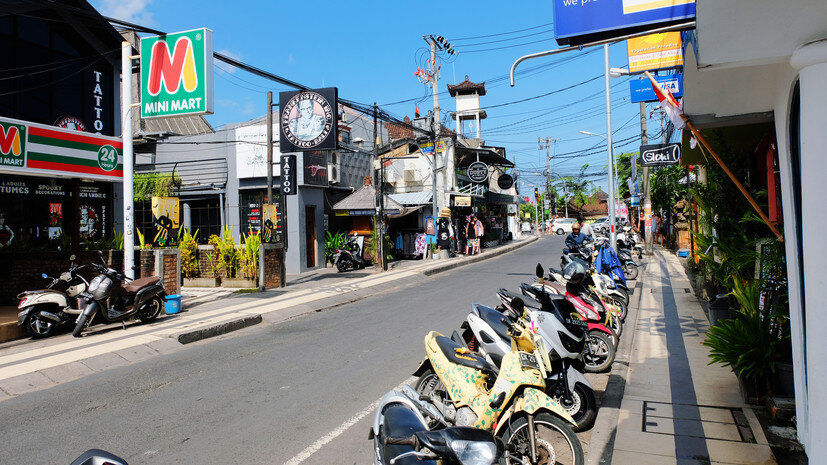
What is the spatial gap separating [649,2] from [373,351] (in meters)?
5.65

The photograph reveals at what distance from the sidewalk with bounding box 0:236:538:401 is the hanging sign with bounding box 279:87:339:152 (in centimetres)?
408

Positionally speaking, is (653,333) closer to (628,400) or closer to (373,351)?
(628,400)

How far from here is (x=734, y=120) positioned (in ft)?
15.3

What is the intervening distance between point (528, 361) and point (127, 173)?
32.1ft

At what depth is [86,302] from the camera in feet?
30.9

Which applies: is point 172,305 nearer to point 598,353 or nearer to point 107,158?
point 107,158

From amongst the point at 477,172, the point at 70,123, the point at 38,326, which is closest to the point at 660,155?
the point at 477,172

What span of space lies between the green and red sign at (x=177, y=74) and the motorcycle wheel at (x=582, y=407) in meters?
8.49

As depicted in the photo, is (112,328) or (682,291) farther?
(682,291)

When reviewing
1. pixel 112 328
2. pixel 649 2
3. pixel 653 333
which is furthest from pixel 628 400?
pixel 112 328

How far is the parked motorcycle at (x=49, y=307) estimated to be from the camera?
9.02 meters

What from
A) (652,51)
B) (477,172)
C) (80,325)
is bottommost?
(80,325)

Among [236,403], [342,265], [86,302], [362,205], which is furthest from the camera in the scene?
[362,205]

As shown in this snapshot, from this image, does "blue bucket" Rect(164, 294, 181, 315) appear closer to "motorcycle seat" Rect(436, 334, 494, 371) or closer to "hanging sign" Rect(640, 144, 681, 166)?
"motorcycle seat" Rect(436, 334, 494, 371)
